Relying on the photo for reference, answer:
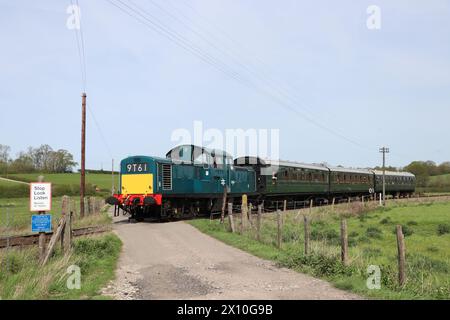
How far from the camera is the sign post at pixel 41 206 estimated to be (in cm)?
1084

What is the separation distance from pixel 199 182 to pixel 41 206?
13680mm

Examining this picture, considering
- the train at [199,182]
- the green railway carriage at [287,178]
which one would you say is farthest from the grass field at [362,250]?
the green railway carriage at [287,178]

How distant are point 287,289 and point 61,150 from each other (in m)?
99.7

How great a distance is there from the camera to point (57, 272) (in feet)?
30.7

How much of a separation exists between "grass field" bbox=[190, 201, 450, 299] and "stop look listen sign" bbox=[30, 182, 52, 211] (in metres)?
6.31

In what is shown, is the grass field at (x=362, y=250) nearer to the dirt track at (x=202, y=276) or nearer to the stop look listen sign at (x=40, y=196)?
the dirt track at (x=202, y=276)

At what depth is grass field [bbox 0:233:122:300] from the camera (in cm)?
802

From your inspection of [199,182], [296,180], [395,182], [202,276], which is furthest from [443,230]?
[395,182]

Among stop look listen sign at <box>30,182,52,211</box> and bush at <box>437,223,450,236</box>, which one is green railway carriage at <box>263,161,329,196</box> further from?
stop look listen sign at <box>30,182,52,211</box>

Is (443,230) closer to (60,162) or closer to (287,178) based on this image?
(287,178)
